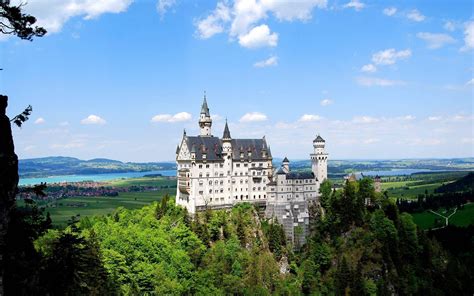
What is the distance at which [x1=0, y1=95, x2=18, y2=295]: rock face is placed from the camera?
2386 cm

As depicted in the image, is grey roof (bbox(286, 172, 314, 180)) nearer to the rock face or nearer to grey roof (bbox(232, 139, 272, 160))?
grey roof (bbox(232, 139, 272, 160))

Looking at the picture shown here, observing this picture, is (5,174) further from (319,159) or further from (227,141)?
(319,159)

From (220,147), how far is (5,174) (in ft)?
277

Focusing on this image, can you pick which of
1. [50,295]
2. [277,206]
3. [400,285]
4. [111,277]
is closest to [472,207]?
[400,285]

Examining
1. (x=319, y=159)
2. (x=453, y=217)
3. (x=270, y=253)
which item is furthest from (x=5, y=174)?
(x=453, y=217)

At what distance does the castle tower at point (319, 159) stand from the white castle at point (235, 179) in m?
3.79

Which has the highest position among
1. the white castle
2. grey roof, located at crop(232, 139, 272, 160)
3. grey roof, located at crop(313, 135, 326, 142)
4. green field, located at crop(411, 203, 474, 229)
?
grey roof, located at crop(313, 135, 326, 142)

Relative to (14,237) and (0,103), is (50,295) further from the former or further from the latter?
(0,103)

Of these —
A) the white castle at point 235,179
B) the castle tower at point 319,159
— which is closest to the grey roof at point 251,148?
the white castle at point 235,179

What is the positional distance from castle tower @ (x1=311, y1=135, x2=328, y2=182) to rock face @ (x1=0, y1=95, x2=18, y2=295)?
9447 cm

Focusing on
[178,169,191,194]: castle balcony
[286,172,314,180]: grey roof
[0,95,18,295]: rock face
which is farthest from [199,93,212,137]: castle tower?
[0,95,18,295]: rock face

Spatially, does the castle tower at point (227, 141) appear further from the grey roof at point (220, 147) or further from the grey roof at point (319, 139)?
the grey roof at point (319, 139)

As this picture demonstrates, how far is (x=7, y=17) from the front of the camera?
83.2 feet

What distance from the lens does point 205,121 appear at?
112 m
